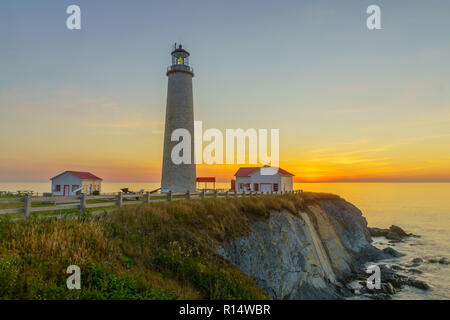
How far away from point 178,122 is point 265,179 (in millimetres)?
17102

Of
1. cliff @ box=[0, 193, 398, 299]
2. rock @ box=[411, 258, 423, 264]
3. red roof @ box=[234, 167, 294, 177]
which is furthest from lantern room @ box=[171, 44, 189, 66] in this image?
rock @ box=[411, 258, 423, 264]

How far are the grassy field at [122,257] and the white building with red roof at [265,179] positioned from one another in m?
25.8

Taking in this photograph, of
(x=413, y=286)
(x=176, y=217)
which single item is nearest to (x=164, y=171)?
(x=176, y=217)

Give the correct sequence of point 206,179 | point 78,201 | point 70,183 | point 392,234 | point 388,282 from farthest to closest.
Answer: point 392,234 < point 206,179 < point 70,183 < point 388,282 < point 78,201

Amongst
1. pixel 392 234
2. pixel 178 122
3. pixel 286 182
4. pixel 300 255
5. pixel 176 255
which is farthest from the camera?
pixel 392 234

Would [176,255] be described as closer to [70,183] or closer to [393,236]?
[70,183]

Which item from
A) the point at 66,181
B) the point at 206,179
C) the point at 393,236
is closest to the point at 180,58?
the point at 206,179

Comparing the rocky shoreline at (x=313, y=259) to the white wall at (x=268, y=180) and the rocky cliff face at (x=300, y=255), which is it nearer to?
the rocky cliff face at (x=300, y=255)

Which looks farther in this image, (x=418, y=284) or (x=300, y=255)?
(x=418, y=284)

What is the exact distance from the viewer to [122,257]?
9461 millimetres

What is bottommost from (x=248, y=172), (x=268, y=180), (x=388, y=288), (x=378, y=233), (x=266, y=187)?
(x=378, y=233)

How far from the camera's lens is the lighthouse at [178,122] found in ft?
101

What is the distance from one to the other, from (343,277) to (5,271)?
86.3 feet

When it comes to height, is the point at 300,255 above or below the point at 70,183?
below
